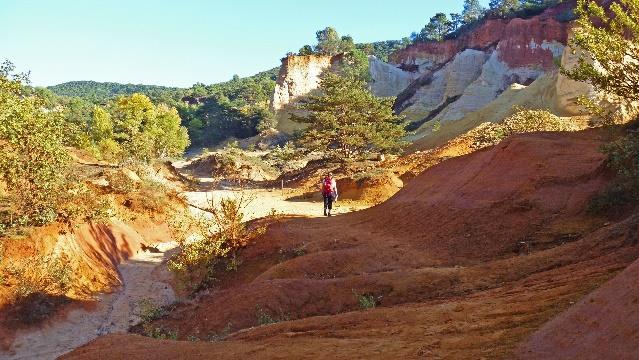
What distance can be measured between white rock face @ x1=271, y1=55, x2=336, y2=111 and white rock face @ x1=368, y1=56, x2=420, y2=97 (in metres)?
6.66

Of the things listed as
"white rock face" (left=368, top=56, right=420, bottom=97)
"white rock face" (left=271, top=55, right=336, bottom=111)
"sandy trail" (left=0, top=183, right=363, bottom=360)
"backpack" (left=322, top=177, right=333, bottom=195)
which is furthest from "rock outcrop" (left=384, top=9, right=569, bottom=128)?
"sandy trail" (left=0, top=183, right=363, bottom=360)

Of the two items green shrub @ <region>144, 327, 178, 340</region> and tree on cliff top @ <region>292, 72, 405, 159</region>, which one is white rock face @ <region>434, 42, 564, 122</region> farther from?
green shrub @ <region>144, 327, 178, 340</region>

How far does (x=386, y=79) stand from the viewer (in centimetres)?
7244

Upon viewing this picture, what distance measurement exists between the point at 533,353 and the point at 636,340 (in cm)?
71

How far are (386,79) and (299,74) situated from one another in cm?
1209

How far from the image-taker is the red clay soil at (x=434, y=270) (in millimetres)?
4832

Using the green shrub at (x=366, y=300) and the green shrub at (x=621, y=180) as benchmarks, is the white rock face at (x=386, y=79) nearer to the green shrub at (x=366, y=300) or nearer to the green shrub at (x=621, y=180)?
the green shrub at (x=621, y=180)

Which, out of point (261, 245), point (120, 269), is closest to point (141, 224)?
point (120, 269)

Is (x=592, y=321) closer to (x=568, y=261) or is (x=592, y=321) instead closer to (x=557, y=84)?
(x=568, y=261)

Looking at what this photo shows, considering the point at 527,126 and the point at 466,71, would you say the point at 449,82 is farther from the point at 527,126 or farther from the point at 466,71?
the point at 527,126

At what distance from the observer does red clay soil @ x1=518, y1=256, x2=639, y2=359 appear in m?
3.24

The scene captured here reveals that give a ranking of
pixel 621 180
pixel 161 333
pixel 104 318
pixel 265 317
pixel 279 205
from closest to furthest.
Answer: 1. pixel 265 317
2. pixel 161 333
3. pixel 621 180
4. pixel 104 318
5. pixel 279 205

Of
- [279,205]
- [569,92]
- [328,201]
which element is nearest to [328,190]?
[328,201]

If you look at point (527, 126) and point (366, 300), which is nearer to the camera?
point (366, 300)
